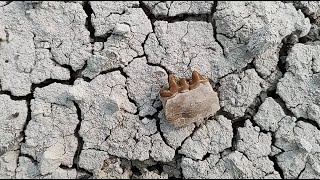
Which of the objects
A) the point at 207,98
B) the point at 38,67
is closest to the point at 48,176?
the point at 38,67

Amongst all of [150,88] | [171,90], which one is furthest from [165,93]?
[150,88]

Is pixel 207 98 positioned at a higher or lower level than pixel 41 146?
higher

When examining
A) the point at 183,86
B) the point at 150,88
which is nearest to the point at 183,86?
the point at 183,86

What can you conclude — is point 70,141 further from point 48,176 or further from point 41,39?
point 41,39

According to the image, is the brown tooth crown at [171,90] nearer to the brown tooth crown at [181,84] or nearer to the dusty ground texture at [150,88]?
the brown tooth crown at [181,84]

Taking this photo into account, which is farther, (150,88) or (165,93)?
(150,88)

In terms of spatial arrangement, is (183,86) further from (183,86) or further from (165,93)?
(165,93)
